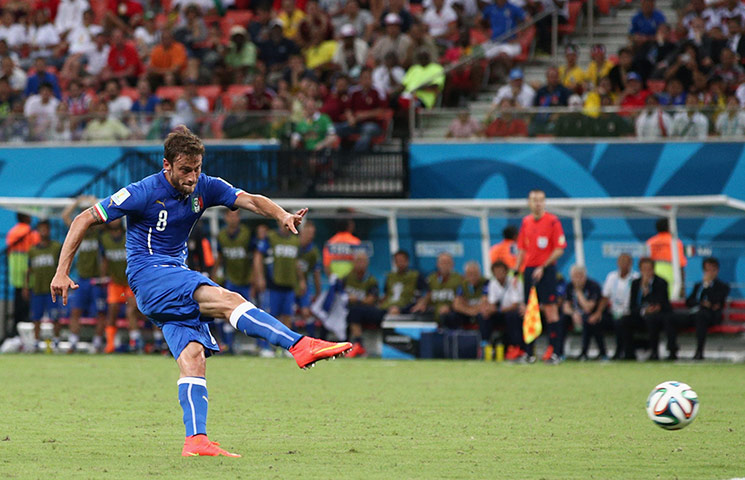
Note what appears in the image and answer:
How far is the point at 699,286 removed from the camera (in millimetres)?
17828

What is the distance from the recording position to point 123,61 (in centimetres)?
2556

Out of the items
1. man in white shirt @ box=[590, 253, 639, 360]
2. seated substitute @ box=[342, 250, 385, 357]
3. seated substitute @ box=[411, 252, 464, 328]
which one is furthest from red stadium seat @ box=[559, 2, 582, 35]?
seated substitute @ box=[342, 250, 385, 357]

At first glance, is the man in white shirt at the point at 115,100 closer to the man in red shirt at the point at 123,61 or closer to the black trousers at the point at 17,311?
the man in red shirt at the point at 123,61

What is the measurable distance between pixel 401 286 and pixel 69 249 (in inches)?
469

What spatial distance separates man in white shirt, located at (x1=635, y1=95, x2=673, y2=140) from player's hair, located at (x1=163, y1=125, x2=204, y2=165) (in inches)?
512

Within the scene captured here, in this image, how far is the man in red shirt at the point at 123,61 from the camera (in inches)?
1000

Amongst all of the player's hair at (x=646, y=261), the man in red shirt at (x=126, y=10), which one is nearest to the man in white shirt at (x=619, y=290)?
the player's hair at (x=646, y=261)

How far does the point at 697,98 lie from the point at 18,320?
39.0 feet

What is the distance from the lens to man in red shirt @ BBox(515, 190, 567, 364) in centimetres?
1608

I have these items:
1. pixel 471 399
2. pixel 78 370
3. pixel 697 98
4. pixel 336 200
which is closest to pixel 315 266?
pixel 336 200

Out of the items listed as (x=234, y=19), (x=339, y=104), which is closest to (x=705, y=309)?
(x=339, y=104)

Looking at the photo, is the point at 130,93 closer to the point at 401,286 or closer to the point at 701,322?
the point at 401,286

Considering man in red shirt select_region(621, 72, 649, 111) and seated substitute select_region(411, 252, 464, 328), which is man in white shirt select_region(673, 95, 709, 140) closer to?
man in red shirt select_region(621, 72, 649, 111)

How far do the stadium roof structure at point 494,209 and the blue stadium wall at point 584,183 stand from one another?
0.61 feet
